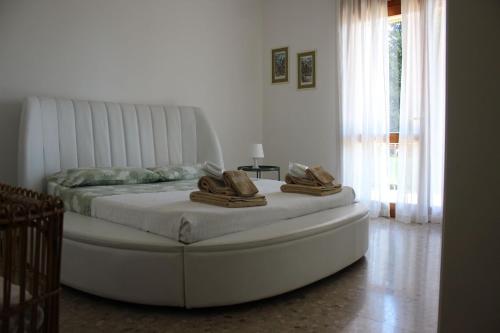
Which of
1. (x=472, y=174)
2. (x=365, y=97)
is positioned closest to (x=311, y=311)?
(x=472, y=174)

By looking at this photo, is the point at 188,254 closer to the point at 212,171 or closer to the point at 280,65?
the point at 212,171

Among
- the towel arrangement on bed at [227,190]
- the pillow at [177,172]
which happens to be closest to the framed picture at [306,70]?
the pillow at [177,172]

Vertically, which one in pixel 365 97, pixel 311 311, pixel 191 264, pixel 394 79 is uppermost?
pixel 394 79

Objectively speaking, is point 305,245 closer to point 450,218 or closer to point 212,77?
point 450,218

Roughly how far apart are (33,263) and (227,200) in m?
1.36

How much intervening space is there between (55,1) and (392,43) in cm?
336

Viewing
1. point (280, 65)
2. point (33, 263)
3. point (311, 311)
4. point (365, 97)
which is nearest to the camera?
point (33, 263)

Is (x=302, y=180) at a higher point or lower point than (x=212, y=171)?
lower

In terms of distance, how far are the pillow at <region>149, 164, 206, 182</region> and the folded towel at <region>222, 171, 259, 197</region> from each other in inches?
39.7

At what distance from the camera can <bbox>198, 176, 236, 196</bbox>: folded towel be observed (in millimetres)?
2365

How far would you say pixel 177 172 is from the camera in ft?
11.9

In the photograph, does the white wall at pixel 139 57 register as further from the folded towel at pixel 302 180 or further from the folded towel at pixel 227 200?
the folded towel at pixel 302 180

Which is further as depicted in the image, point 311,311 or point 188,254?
point 311,311

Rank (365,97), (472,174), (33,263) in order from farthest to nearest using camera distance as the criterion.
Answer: (365,97)
(33,263)
(472,174)
